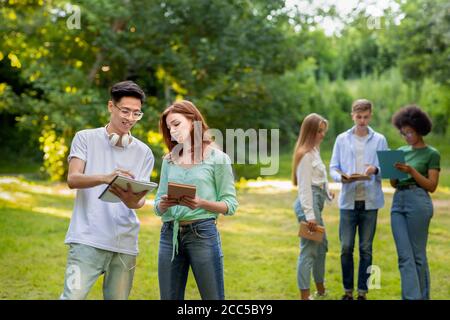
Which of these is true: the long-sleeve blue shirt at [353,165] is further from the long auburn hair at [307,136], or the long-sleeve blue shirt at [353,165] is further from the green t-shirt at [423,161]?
the green t-shirt at [423,161]

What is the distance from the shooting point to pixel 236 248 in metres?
7.59

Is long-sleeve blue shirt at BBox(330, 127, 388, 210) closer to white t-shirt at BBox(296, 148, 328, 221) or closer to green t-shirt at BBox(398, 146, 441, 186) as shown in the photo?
white t-shirt at BBox(296, 148, 328, 221)

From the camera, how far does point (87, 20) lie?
11.2 meters

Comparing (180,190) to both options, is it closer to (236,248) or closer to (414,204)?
(414,204)

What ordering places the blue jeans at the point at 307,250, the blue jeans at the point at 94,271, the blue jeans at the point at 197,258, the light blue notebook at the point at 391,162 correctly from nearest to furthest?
the blue jeans at the point at 94,271 → the blue jeans at the point at 197,258 → the light blue notebook at the point at 391,162 → the blue jeans at the point at 307,250

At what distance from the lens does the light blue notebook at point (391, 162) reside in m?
4.01

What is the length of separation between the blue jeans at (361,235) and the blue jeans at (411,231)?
0.56m

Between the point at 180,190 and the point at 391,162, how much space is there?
1731mm

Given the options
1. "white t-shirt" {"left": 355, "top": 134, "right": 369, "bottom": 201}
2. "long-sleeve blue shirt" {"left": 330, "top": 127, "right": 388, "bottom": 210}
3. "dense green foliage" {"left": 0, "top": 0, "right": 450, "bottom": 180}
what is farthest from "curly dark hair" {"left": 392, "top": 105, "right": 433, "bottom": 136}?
"dense green foliage" {"left": 0, "top": 0, "right": 450, "bottom": 180}

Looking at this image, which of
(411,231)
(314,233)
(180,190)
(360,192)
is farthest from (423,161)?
(180,190)

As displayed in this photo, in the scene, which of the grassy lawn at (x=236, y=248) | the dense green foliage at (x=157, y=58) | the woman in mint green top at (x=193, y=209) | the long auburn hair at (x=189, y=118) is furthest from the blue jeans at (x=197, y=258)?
the dense green foliage at (x=157, y=58)

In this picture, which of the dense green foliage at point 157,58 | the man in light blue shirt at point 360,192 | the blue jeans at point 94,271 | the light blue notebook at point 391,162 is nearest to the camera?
the blue jeans at point 94,271

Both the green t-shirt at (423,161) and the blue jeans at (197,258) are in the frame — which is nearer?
the blue jeans at (197,258)
